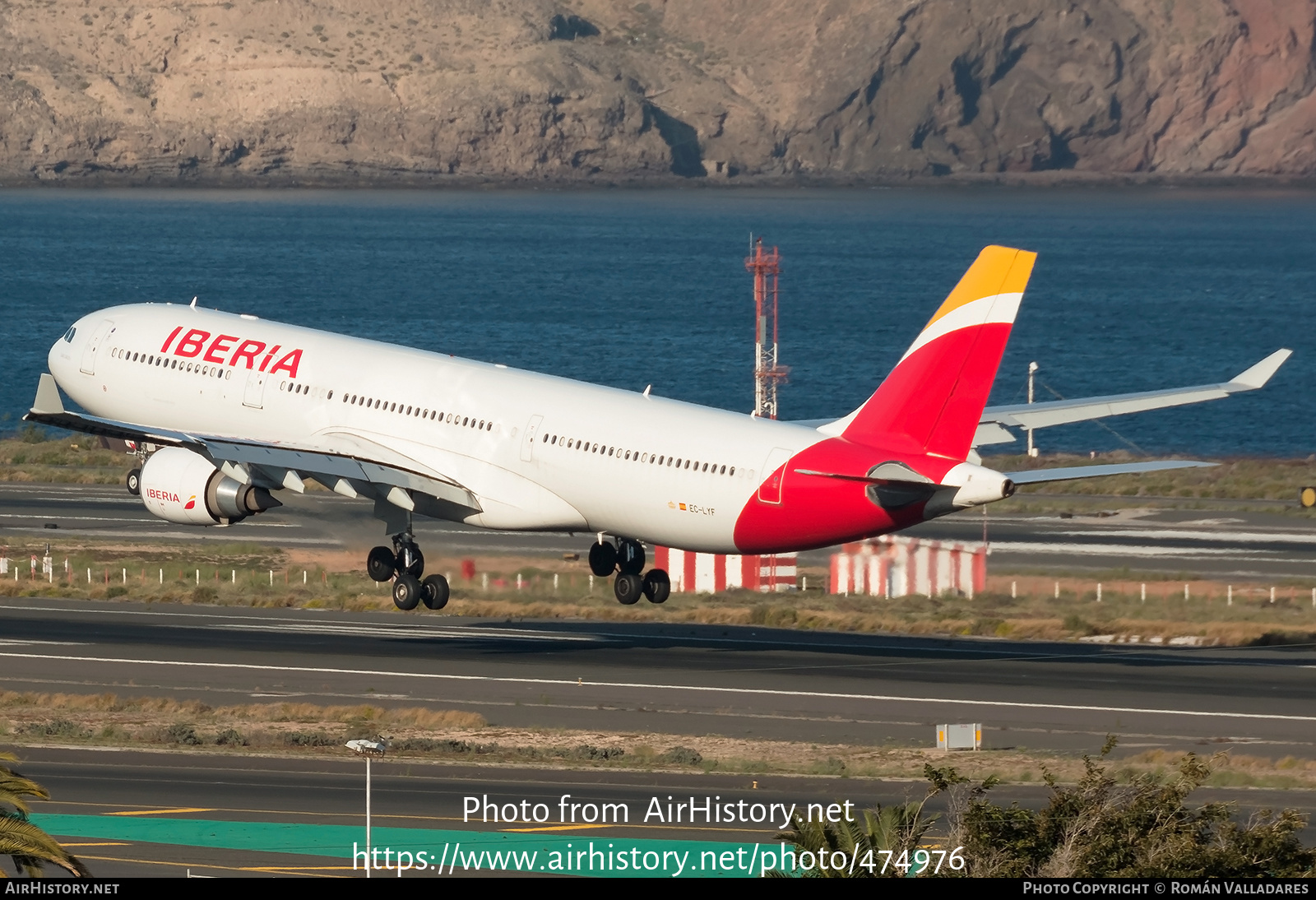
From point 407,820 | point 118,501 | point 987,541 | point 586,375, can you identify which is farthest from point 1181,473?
point 407,820

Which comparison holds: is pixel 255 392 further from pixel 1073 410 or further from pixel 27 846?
pixel 27 846

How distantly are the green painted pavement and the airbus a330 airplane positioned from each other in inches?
530

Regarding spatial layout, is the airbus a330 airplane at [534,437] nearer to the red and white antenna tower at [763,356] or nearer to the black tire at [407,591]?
the black tire at [407,591]

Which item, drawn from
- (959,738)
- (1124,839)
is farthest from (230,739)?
(1124,839)

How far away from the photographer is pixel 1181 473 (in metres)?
123

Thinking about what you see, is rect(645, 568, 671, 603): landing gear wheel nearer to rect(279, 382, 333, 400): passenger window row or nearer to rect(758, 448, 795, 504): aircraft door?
rect(758, 448, 795, 504): aircraft door

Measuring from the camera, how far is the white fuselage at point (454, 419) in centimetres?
5569

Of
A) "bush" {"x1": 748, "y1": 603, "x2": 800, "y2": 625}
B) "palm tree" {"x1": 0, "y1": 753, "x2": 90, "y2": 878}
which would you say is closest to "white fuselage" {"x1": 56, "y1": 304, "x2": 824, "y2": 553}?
"bush" {"x1": 748, "y1": 603, "x2": 800, "y2": 625}

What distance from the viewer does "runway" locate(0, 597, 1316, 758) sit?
58.2 m

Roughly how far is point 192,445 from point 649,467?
12.9 meters

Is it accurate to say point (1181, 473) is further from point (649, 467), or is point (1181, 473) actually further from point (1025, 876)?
Answer: point (1025, 876)

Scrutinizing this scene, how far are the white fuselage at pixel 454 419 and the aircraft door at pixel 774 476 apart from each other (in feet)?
0.24

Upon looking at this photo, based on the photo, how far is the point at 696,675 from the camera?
66.4m

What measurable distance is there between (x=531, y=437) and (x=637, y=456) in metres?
3.88
